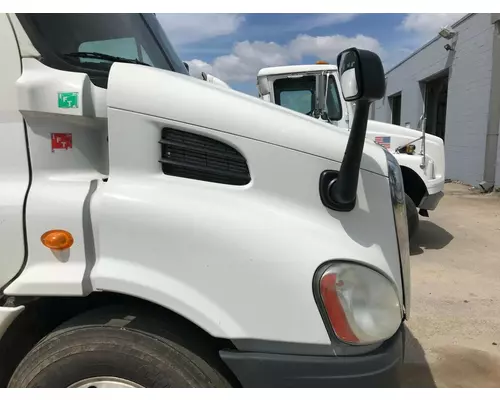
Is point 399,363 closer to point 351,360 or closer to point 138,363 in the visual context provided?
point 351,360

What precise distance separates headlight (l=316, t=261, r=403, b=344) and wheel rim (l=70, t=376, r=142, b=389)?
2.62 ft

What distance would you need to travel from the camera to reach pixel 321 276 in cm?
169

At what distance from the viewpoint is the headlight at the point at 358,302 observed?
170cm

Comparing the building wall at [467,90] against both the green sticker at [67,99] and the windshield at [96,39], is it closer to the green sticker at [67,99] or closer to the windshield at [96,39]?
the windshield at [96,39]

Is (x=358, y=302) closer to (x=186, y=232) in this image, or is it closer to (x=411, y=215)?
(x=186, y=232)

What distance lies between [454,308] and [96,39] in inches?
154

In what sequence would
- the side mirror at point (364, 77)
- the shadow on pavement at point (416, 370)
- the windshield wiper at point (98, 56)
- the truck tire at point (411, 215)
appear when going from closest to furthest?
the side mirror at point (364, 77), the windshield wiper at point (98, 56), the shadow on pavement at point (416, 370), the truck tire at point (411, 215)

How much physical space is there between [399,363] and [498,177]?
11889mm

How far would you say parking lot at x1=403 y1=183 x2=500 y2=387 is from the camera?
10.8ft

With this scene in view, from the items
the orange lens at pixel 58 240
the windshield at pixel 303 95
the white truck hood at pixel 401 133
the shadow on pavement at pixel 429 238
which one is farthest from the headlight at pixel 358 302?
the white truck hood at pixel 401 133

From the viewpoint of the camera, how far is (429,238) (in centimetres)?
703

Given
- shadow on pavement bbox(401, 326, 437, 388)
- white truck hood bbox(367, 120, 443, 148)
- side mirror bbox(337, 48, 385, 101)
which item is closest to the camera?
side mirror bbox(337, 48, 385, 101)

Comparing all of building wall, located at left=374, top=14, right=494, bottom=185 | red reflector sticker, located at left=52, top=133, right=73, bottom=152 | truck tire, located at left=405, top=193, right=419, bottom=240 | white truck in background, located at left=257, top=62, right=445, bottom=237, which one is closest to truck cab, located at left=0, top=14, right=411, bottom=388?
red reflector sticker, located at left=52, top=133, right=73, bottom=152

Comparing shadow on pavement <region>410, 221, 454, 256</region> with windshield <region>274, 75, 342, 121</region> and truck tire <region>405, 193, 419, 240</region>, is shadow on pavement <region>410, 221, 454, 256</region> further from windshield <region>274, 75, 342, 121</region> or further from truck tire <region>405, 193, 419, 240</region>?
windshield <region>274, 75, 342, 121</region>
